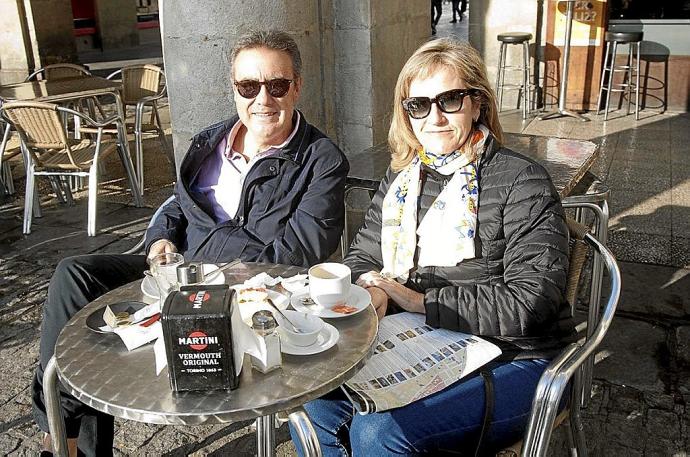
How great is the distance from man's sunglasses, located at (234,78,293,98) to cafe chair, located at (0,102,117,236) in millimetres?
2836

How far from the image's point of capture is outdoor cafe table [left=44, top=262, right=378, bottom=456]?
146 cm

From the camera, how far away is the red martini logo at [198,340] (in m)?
1.41

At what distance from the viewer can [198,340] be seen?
1.41 m

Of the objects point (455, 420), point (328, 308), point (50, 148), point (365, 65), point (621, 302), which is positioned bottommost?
point (621, 302)

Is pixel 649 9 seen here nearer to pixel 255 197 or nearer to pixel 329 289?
pixel 255 197

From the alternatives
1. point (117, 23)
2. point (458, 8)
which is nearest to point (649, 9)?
point (117, 23)

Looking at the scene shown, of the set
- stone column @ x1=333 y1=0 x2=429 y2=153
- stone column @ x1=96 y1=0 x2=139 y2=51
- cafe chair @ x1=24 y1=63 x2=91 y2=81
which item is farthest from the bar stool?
stone column @ x1=96 y1=0 x2=139 y2=51

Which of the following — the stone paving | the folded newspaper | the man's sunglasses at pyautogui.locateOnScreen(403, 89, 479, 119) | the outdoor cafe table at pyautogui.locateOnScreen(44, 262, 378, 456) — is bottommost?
the stone paving

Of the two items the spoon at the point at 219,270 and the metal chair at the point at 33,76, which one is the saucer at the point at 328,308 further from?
the metal chair at the point at 33,76

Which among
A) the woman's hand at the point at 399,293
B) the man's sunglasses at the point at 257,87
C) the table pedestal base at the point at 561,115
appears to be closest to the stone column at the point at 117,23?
the table pedestal base at the point at 561,115

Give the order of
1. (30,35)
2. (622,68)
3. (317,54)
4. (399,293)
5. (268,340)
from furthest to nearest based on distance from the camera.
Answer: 1. (30,35)
2. (622,68)
3. (317,54)
4. (399,293)
5. (268,340)

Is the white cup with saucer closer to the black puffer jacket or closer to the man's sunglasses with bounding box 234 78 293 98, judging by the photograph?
the black puffer jacket

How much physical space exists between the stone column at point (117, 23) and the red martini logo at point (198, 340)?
60.7 ft

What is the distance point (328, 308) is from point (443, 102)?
84 cm
